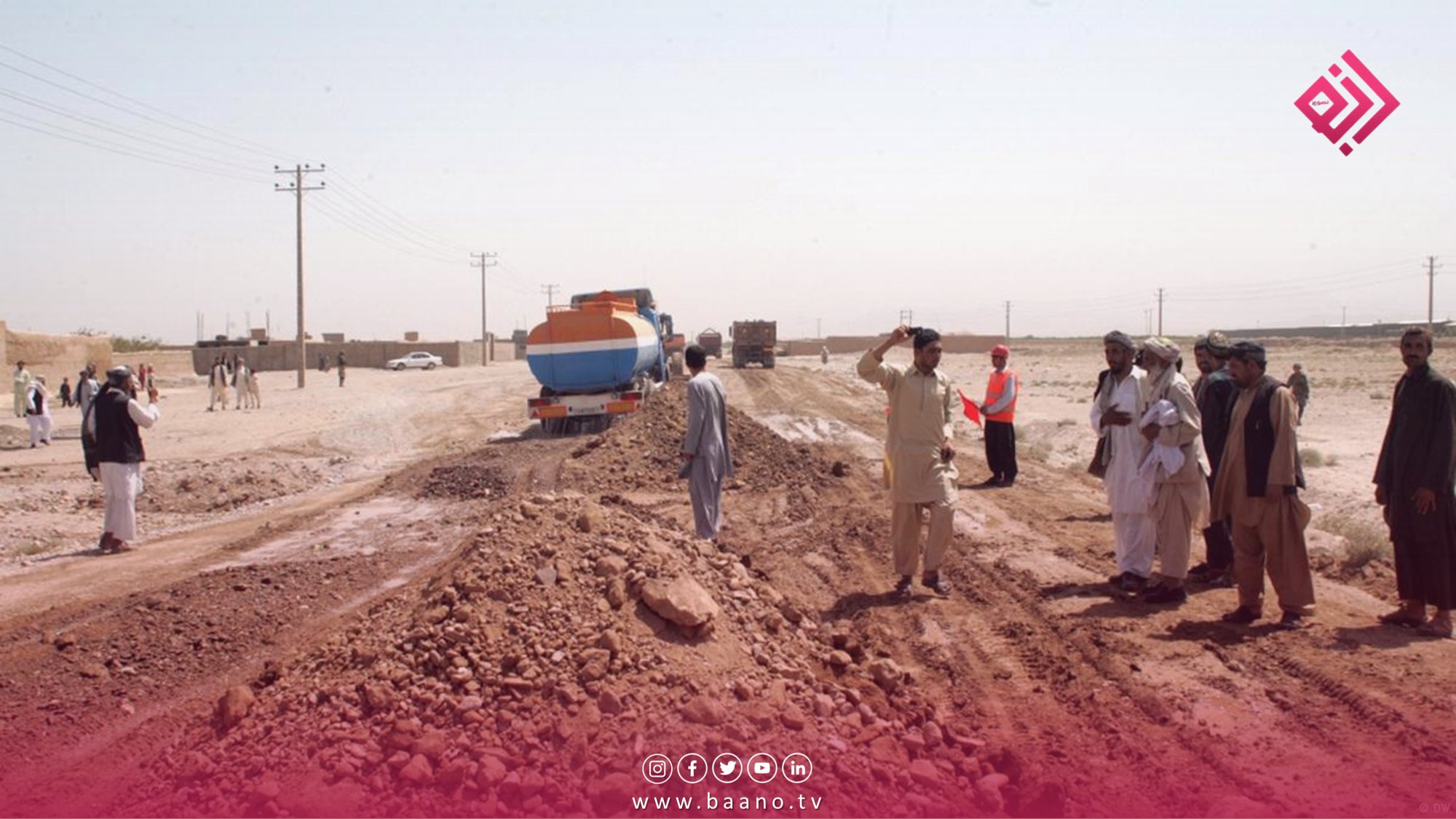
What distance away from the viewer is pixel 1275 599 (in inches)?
264

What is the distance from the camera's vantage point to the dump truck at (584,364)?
712 inches

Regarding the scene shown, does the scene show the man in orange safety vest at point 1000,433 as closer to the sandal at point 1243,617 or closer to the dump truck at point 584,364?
the sandal at point 1243,617

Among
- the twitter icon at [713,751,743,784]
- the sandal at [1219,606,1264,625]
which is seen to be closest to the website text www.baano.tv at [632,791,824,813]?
the twitter icon at [713,751,743,784]

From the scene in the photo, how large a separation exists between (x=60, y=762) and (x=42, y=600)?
345cm

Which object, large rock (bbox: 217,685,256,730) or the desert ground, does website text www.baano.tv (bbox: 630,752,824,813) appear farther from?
large rock (bbox: 217,685,256,730)

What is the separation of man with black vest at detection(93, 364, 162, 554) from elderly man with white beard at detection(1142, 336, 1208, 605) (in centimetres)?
819

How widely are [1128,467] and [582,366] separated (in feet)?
41.3

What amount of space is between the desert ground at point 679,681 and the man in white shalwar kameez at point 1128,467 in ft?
1.06

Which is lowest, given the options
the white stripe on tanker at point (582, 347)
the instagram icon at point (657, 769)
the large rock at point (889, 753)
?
the large rock at point (889, 753)

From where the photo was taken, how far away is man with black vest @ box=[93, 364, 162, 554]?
9.38 meters

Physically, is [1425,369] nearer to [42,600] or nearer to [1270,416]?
[1270,416]

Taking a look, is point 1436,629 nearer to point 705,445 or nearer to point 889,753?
point 889,753

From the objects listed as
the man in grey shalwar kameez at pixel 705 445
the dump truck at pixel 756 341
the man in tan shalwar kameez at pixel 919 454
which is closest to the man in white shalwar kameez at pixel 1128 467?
the man in tan shalwar kameez at pixel 919 454

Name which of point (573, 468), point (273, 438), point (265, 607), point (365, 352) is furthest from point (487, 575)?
point (365, 352)
